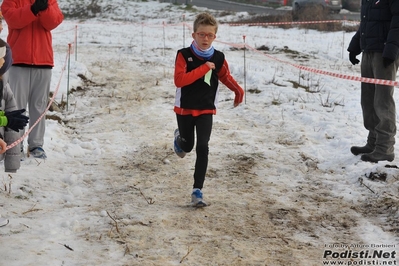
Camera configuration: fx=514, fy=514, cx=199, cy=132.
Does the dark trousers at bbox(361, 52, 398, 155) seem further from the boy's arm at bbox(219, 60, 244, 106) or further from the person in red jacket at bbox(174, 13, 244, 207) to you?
the person in red jacket at bbox(174, 13, 244, 207)

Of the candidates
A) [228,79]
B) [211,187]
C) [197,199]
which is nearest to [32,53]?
[228,79]

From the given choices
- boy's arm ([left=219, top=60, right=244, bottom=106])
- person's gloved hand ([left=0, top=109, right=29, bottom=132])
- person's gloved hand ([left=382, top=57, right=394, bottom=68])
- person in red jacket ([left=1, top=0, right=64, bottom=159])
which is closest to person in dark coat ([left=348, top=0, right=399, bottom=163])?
person's gloved hand ([left=382, top=57, right=394, bottom=68])

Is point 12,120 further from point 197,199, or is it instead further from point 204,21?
point 204,21

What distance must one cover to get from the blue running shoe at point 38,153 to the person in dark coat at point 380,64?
3951 mm

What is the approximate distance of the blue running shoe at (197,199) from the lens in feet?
16.4

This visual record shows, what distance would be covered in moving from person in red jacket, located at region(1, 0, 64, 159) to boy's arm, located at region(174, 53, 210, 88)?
6.55ft

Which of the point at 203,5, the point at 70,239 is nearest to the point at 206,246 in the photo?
the point at 70,239

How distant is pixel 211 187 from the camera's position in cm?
569

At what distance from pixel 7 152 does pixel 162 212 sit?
4.91 ft

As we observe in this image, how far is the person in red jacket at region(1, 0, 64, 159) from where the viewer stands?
6.02 metres

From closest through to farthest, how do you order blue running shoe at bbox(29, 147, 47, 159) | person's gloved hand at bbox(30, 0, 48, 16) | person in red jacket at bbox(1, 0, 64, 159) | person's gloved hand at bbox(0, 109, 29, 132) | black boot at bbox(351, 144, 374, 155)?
person's gloved hand at bbox(0, 109, 29, 132) < person's gloved hand at bbox(30, 0, 48, 16) < person in red jacket at bbox(1, 0, 64, 159) < blue running shoe at bbox(29, 147, 47, 159) < black boot at bbox(351, 144, 374, 155)

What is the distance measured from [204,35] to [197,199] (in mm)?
1610

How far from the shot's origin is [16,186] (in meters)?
5.32

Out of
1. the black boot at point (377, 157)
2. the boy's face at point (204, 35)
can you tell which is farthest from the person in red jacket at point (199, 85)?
the black boot at point (377, 157)
